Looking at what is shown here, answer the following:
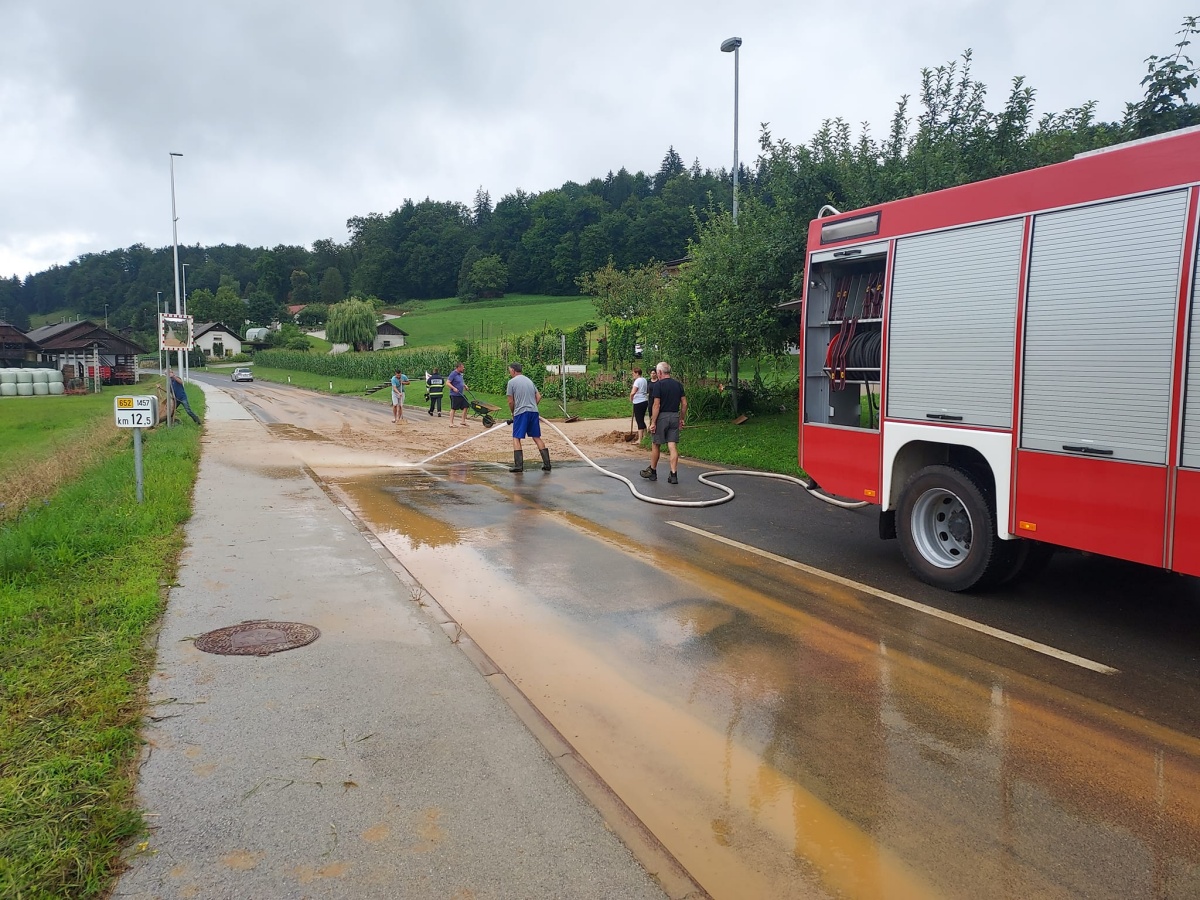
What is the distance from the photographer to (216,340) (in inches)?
5059

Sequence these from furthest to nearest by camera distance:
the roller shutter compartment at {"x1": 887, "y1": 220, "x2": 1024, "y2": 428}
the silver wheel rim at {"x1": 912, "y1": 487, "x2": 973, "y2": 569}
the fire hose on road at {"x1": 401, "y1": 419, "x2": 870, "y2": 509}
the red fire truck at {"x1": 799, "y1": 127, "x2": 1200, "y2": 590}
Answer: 1. the fire hose on road at {"x1": 401, "y1": 419, "x2": 870, "y2": 509}
2. the silver wheel rim at {"x1": 912, "y1": 487, "x2": 973, "y2": 569}
3. the roller shutter compartment at {"x1": 887, "y1": 220, "x2": 1024, "y2": 428}
4. the red fire truck at {"x1": 799, "y1": 127, "x2": 1200, "y2": 590}

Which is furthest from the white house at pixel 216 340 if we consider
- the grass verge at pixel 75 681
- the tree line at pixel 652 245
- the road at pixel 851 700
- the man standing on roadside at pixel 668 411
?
the road at pixel 851 700

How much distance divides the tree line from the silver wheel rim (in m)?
7.87

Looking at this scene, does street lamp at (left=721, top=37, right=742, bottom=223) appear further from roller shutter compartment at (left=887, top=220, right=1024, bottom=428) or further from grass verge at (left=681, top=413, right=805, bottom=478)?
roller shutter compartment at (left=887, top=220, right=1024, bottom=428)

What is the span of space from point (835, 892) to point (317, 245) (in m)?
187

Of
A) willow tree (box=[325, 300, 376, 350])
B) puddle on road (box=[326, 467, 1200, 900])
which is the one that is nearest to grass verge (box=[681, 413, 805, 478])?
puddle on road (box=[326, 467, 1200, 900])

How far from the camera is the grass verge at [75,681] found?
10.1 feet

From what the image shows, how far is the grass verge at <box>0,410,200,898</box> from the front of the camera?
121 inches

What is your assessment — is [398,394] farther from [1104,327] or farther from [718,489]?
[1104,327]

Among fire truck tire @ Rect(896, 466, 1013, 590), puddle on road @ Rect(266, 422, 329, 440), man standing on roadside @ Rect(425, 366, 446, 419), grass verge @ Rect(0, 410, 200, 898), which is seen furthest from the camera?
man standing on roadside @ Rect(425, 366, 446, 419)

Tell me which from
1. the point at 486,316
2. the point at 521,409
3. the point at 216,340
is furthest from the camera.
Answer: the point at 216,340

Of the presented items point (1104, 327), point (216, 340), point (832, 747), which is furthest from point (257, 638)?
point (216, 340)

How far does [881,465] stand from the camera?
290 inches

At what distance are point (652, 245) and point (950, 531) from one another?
302 feet
